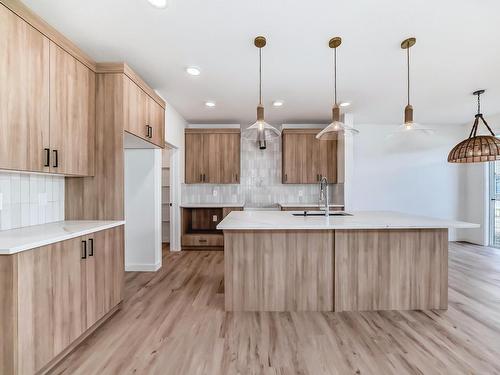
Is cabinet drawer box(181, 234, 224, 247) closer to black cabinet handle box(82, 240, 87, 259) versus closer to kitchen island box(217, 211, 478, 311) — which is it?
kitchen island box(217, 211, 478, 311)

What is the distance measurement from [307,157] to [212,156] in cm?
192

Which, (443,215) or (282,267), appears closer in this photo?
(282,267)

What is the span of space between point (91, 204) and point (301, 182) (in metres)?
3.59

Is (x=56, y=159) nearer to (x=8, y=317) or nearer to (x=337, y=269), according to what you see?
(x=8, y=317)

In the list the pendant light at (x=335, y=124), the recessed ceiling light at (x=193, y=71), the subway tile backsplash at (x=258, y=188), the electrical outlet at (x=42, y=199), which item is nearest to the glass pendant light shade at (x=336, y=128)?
the pendant light at (x=335, y=124)

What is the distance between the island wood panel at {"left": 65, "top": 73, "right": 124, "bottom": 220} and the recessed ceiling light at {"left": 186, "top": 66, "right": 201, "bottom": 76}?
2.49 feet

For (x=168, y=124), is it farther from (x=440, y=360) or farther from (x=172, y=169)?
(x=440, y=360)

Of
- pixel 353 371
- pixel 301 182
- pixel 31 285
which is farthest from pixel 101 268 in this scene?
pixel 301 182

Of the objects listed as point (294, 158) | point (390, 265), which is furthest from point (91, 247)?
point (294, 158)

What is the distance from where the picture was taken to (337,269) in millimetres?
2359

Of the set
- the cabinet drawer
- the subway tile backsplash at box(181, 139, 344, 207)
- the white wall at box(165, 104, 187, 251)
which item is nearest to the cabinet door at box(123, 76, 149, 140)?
the white wall at box(165, 104, 187, 251)

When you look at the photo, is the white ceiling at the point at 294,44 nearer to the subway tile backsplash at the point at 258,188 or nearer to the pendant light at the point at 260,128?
the pendant light at the point at 260,128

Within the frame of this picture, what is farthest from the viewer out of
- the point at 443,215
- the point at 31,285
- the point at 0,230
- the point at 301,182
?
the point at 443,215

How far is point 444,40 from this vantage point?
2209mm
